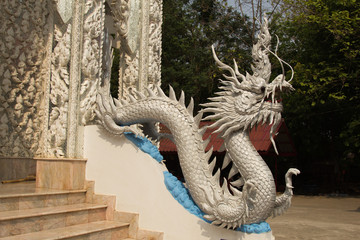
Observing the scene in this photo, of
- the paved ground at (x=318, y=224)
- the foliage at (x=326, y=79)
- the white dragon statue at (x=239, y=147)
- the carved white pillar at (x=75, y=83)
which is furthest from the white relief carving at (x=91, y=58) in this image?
the foliage at (x=326, y=79)

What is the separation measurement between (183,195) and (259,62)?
1.62 meters

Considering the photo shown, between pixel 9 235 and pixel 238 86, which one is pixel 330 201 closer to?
pixel 238 86

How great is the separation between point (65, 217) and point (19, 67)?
297 cm

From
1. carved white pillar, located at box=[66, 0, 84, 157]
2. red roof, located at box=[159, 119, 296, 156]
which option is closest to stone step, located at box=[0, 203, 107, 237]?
carved white pillar, located at box=[66, 0, 84, 157]

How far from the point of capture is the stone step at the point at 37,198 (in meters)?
3.81

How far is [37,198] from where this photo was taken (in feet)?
13.3

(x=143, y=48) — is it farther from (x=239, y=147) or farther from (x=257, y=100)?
(x=239, y=147)

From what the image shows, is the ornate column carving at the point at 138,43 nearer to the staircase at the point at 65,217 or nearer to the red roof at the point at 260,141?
the staircase at the point at 65,217

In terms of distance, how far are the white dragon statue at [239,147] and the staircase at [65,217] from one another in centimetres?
79

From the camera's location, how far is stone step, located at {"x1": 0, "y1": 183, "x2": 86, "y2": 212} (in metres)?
3.81

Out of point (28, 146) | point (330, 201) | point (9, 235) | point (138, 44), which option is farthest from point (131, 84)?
point (330, 201)

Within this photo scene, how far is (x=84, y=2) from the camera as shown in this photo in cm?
509

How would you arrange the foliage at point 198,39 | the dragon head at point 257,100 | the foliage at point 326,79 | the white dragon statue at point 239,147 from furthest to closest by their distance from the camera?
the foliage at point 198,39 → the foliage at point 326,79 → the dragon head at point 257,100 → the white dragon statue at point 239,147

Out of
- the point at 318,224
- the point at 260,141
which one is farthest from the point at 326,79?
the point at 318,224
